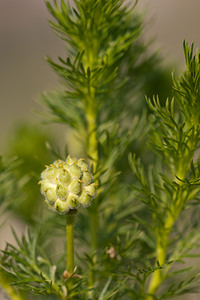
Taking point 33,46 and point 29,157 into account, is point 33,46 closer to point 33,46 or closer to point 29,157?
point 33,46

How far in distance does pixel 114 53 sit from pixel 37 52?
2493mm

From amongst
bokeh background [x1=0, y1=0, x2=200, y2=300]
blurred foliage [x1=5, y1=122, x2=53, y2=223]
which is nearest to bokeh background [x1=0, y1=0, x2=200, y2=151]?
bokeh background [x1=0, y1=0, x2=200, y2=300]

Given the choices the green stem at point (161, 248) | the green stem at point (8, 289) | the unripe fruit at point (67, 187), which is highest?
the unripe fruit at point (67, 187)

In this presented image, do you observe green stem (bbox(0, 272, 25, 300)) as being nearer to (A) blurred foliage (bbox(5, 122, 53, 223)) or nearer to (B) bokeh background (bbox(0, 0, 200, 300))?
(A) blurred foliage (bbox(5, 122, 53, 223))

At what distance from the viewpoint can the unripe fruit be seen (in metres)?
0.36

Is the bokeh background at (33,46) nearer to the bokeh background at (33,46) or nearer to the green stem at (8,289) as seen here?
the bokeh background at (33,46)

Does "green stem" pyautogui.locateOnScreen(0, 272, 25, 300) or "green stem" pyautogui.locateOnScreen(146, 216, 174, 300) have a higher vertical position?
"green stem" pyautogui.locateOnScreen(0, 272, 25, 300)

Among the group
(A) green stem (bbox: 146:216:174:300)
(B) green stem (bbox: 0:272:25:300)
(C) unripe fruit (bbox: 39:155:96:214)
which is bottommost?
(A) green stem (bbox: 146:216:174:300)

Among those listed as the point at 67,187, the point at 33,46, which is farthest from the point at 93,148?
the point at 33,46

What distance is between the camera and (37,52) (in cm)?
281

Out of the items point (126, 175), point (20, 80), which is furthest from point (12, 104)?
point (126, 175)

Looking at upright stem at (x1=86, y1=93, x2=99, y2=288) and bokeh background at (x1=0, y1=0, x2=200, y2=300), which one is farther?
bokeh background at (x1=0, y1=0, x2=200, y2=300)

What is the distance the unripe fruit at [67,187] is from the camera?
14.1 inches

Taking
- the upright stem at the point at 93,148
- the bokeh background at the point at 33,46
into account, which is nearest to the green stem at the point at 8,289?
the upright stem at the point at 93,148
